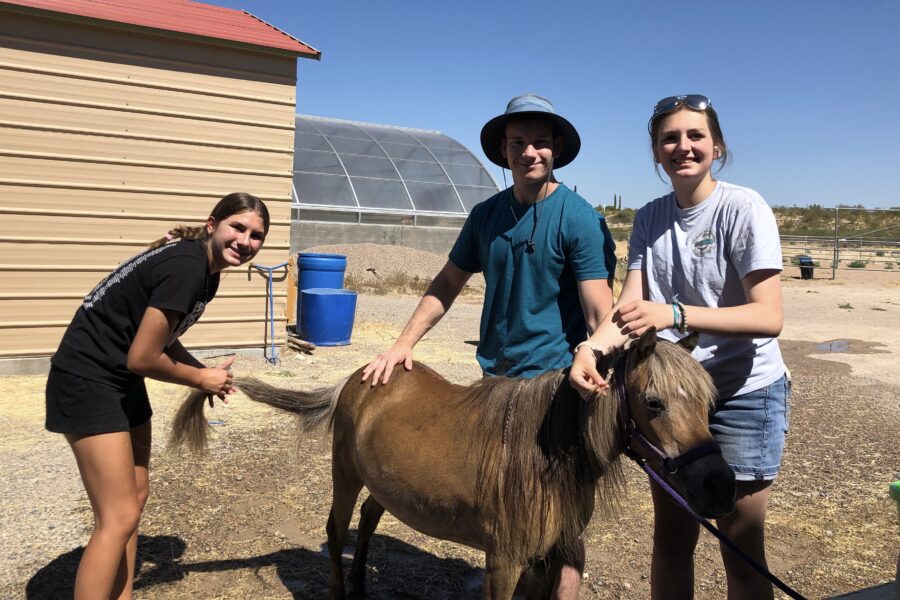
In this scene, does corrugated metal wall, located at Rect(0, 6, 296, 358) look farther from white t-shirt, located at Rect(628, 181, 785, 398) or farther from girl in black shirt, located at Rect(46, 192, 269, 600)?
white t-shirt, located at Rect(628, 181, 785, 398)

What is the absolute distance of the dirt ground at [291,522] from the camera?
3551 mm

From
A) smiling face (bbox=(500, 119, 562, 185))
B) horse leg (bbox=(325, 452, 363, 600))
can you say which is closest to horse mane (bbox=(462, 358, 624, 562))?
smiling face (bbox=(500, 119, 562, 185))

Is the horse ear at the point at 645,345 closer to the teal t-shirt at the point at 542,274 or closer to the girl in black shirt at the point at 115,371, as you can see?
the teal t-shirt at the point at 542,274

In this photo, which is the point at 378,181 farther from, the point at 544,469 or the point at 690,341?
the point at 690,341

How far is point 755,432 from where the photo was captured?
233cm

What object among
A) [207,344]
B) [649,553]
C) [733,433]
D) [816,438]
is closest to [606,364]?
[733,433]

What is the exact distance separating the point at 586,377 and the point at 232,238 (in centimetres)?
144

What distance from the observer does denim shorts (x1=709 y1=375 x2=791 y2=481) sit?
2.32 meters

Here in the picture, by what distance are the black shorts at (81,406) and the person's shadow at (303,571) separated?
49.6 inches

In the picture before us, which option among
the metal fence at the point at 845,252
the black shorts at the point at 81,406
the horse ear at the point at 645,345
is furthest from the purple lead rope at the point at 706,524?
the metal fence at the point at 845,252

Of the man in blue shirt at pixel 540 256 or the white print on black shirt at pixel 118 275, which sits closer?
the white print on black shirt at pixel 118 275

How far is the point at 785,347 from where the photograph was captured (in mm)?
10883

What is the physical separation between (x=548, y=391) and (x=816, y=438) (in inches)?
194

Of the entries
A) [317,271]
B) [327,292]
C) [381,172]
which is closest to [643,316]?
[327,292]
